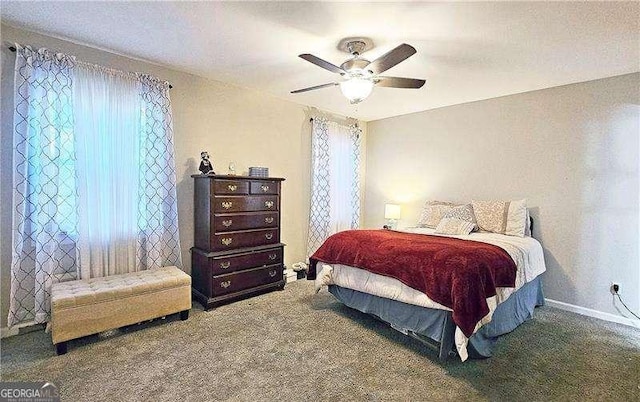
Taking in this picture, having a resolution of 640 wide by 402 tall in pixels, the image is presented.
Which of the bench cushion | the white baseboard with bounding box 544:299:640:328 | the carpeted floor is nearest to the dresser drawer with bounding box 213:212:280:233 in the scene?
the bench cushion

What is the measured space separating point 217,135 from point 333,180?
1.95 meters

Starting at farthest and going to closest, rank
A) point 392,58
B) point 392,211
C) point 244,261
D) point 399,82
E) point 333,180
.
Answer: point 333,180 < point 392,211 < point 244,261 < point 399,82 < point 392,58

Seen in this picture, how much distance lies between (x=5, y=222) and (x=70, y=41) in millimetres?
1603

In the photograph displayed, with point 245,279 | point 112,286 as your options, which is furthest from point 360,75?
point 112,286

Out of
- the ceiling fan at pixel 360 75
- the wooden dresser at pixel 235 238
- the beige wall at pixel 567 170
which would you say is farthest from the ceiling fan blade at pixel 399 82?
the beige wall at pixel 567 170

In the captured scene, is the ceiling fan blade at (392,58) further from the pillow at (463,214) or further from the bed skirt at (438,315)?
the pillow at (463,214)

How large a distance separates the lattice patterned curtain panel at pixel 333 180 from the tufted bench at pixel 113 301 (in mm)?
2168

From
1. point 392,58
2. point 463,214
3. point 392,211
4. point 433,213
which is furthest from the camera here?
point 392,211

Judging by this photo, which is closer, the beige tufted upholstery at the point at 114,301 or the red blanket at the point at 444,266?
the red blanket at the point at 444,266

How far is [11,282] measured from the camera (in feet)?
7.84

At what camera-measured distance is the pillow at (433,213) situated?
404 centimetres

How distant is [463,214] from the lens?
373 centimetres

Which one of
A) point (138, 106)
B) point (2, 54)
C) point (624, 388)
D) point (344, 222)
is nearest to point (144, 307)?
point (138, 106)

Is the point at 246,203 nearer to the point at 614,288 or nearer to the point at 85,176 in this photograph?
the point at 85,176
